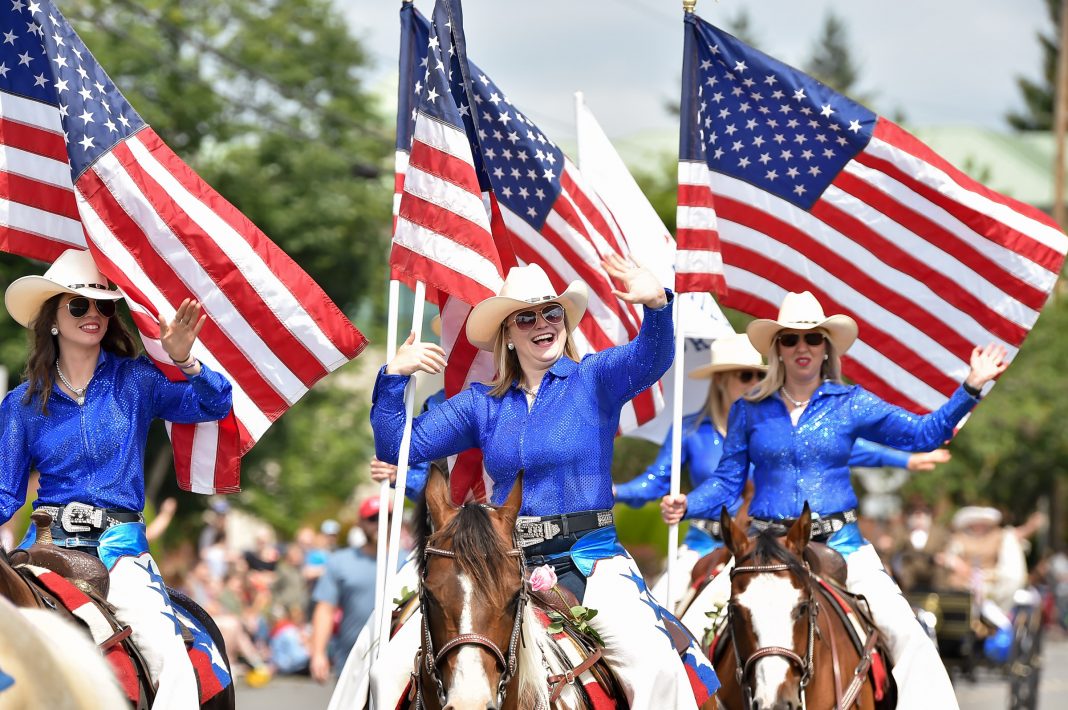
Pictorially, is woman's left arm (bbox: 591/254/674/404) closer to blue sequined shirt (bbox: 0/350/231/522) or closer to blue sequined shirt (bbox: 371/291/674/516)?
blue sequined shirt (bbox: 371/291/674/516)

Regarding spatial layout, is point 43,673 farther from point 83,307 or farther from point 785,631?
point 785,631

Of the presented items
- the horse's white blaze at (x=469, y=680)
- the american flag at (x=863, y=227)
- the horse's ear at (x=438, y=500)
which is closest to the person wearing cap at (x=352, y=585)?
the american flag at (x=863, y=227)

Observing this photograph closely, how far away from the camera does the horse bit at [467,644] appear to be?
20.2ft

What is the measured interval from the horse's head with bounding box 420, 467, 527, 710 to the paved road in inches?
453

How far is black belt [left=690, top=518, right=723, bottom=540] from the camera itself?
11.5 m

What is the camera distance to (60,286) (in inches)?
305

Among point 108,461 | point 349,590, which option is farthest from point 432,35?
point 349,590

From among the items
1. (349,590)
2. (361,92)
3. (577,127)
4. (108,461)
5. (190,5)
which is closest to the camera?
(108,461)

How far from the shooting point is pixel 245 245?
8.69 m

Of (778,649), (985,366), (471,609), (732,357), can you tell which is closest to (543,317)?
(778,649)

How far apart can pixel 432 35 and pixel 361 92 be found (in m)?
35.8

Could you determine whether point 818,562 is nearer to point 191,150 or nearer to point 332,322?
point 332,322

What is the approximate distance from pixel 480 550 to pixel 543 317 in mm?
1766

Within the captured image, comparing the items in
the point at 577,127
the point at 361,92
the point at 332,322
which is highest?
the point at 361,92
